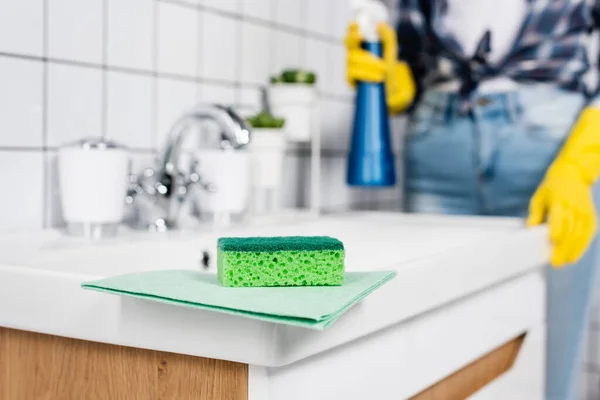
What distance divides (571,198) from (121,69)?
0.73 meters

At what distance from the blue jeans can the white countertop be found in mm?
358

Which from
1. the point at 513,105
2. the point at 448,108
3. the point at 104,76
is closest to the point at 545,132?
the point at 513,105

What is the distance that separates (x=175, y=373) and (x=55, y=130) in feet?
1.64

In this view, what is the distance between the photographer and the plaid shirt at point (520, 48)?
142 centimetres

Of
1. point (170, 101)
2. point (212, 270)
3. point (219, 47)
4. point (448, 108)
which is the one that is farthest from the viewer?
point (448, 108)

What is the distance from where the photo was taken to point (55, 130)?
96 centimetres

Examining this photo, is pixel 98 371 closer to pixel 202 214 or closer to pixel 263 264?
pixel 263 264

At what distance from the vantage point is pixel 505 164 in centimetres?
150

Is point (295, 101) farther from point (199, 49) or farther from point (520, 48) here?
point (520, 48)

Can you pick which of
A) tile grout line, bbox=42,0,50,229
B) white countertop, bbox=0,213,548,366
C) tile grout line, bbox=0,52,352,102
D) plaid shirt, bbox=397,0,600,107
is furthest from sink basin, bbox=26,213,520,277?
plaid shirt, bbox=397,0,600,107

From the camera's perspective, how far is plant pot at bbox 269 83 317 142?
4.34 ft

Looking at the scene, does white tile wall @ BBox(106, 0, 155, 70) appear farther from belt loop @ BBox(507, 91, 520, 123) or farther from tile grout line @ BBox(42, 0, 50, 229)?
belt loop @ BBox(507, 91, 520, 123)

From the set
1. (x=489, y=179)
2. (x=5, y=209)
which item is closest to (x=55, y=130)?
(x=5, y=209)

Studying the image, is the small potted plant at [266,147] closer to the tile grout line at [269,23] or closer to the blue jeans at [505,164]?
the tile grout line at [269,23]
